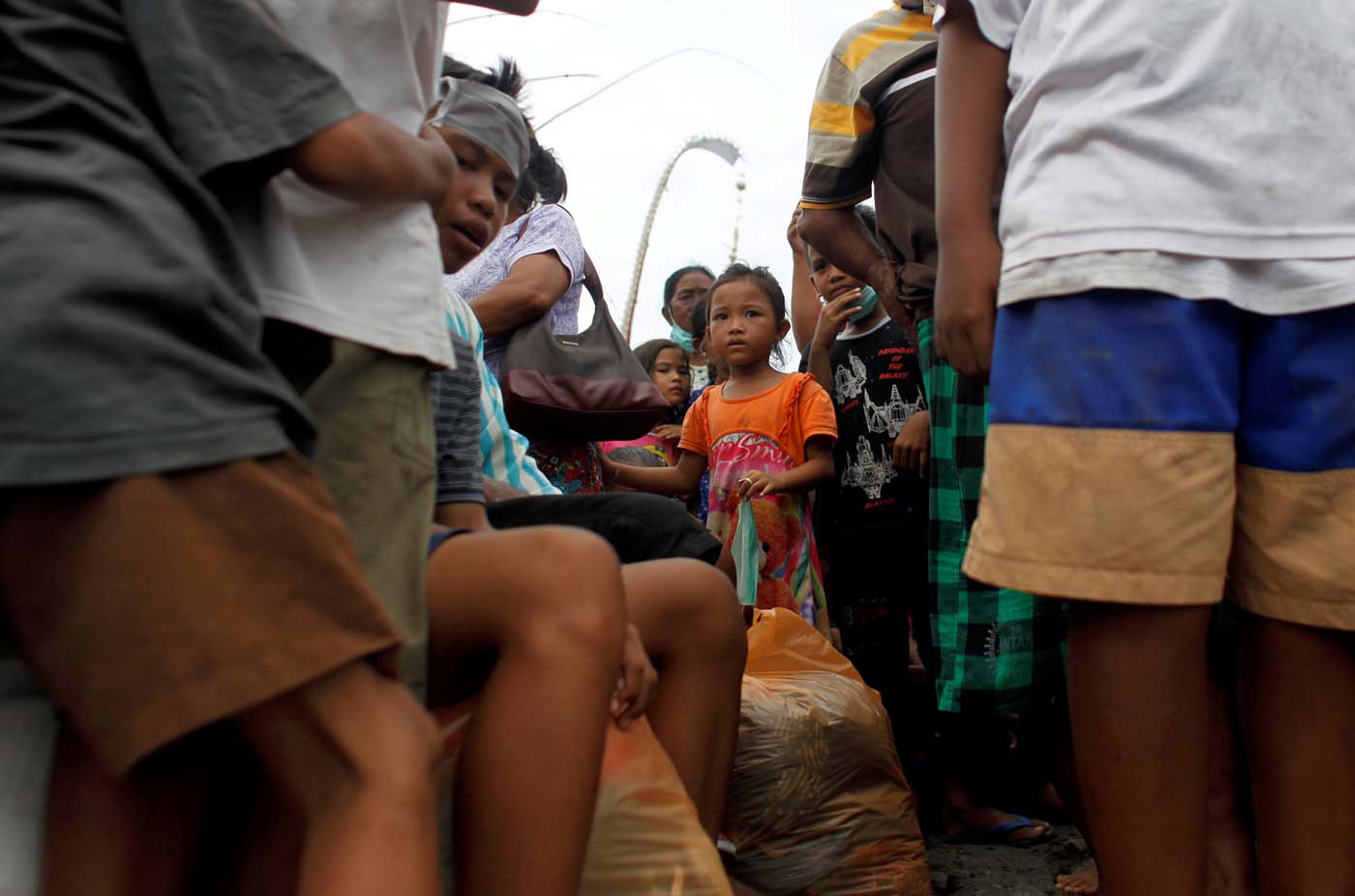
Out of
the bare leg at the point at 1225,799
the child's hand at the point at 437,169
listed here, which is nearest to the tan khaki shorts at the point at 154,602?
the child's hand at the point at 437,169

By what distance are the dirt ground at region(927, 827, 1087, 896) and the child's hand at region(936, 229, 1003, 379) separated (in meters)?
1.27

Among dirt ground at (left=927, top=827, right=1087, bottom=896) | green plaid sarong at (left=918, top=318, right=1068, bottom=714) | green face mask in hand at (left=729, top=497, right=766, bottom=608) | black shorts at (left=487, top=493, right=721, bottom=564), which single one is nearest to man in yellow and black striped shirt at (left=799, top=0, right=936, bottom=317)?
green plaid sarong at (left=918, top=318, right=1068, bottom=714)

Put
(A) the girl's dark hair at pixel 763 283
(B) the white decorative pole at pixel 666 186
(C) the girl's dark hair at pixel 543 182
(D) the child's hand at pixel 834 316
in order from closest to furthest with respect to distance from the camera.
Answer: (C) the girl's dark hair at pixel 543 182 < (D) the child's hand at pixel 834 316 < (A) the girl's dark hair at pixel 763 283 < (B) the white decorative pole at pixel 666 186

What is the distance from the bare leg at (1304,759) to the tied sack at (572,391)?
1.47m

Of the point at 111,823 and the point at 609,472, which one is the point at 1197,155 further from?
the point at 609,472

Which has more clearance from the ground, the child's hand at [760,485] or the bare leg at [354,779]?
the bare leg at [354,779]

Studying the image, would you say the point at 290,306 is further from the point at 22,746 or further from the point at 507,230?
the point at 507,230

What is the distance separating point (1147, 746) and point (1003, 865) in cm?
132

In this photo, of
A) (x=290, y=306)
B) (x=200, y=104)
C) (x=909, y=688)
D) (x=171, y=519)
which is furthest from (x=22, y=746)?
(x=909, y=688)

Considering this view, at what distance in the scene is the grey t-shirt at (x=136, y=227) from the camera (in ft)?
2.49

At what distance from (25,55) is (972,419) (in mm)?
1469

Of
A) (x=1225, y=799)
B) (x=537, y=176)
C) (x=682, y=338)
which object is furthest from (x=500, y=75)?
(x=682, y=338)

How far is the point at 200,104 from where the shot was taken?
3.02 feet

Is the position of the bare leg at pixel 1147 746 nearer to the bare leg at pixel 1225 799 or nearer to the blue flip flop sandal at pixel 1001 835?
the bare leg at pixel 1225 799
